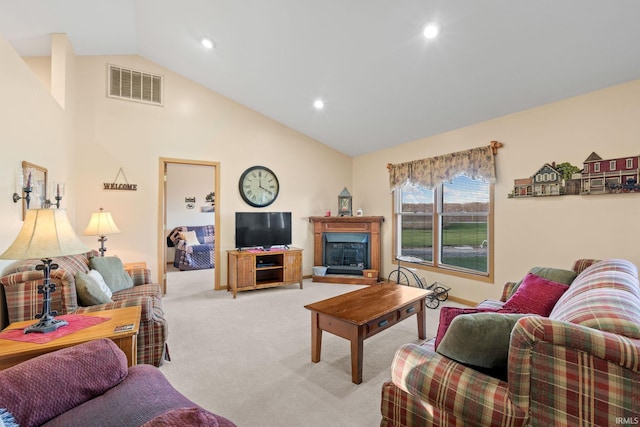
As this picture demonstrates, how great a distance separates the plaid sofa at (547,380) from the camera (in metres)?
0.97

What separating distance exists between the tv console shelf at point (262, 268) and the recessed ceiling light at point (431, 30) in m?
3.57

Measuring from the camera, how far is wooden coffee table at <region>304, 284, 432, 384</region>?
2260mm

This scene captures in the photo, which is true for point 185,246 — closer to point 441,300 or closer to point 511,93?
point 441,300

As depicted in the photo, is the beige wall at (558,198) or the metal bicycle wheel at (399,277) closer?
the beige wall at (558,198)

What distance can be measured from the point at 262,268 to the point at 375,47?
352cm

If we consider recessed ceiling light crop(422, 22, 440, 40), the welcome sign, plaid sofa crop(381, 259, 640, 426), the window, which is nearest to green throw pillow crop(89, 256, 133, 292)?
the welcome sign

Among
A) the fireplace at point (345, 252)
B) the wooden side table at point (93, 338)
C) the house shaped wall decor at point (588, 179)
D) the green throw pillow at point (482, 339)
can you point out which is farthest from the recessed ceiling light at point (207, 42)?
the house shaped wall decor at point (588, 179)

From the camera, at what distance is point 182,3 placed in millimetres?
3137

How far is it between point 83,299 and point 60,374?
4.68ft

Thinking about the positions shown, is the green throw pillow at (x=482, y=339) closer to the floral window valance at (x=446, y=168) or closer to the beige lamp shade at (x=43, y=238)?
the beige lamp shade at (x=43, y=238)

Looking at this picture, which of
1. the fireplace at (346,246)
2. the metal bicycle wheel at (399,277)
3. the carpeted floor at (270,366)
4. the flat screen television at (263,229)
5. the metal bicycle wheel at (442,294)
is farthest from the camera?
the fireplace at (346,246)

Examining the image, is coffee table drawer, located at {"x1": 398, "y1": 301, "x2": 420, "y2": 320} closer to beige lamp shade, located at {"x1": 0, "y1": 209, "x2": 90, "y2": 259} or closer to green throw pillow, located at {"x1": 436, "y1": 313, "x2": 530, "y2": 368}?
green throw pillow, located at {"x1": 436, "y1": 313, "x2": 530, "y2": 368}

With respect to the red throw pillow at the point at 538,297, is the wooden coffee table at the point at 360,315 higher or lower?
lower

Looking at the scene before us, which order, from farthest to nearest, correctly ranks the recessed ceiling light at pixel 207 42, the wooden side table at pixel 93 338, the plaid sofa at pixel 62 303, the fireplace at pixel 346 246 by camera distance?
the fireplace at pixel 346 246 < the recessed ceiling light at pixel 207 42 < the plaid sofa at pixel 62 303 < the wooden side table at pixel 93 338
